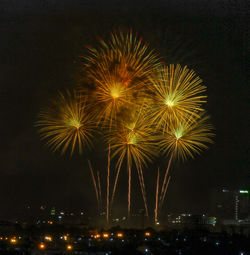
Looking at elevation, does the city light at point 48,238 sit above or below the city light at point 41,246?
above

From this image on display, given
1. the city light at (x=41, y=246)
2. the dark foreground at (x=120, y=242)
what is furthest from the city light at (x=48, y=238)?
the city light at (x=41, y=246)

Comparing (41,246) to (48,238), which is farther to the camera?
(48,238)

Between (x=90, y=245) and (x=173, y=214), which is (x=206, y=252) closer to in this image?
(x=90, y=245)

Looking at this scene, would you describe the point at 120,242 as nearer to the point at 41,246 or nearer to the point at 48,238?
the point at 48,238

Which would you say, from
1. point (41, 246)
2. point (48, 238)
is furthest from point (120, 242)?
point (41, 246)

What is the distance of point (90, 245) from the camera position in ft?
43.1

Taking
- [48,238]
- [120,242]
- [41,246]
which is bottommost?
[41,246]

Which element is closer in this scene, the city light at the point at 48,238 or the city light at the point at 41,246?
the city light at the point at 41,246

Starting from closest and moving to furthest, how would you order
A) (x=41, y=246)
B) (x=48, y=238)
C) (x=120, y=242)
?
(x=41, y=246) < (x=120, y=242) < (x=48, y=238)

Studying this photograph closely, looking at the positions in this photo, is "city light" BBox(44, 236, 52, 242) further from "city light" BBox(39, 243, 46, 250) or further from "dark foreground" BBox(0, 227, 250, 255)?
"city light" BBox(39, 243, 46, 250)

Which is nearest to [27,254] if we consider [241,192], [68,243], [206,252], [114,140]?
[68,243]

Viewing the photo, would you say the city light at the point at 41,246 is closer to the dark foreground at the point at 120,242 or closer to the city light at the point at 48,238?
the dark foreground at the point at 120,242

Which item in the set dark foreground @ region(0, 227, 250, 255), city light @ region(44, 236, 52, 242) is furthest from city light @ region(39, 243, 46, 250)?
city light @ region(44, 236, 52, 242)

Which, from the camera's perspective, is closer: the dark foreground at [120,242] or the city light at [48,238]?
the dark foreground at [120,242]
